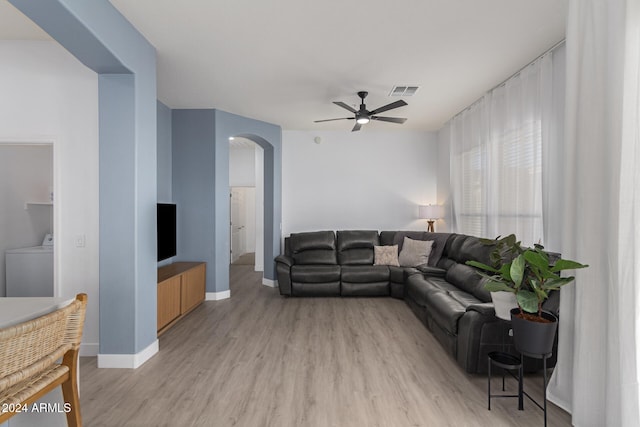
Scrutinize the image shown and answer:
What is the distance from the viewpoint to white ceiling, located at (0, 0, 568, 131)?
7.98 feet

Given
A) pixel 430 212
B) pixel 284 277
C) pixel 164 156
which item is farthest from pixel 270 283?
pixel 430 212

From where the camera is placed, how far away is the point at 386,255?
5414 millimetres

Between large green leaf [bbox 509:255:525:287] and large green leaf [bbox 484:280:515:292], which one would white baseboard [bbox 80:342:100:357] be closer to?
large green leaf [bbox 484:280:515:292]

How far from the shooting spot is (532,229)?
3.35m

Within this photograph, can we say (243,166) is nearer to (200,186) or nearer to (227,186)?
(227,186)

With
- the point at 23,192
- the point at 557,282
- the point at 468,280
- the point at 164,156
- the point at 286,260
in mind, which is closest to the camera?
the point at 557,282

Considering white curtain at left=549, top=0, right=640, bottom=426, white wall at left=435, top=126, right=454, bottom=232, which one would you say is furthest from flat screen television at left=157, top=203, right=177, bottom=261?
white wall at left=435, top=126, right=454, bottom=232

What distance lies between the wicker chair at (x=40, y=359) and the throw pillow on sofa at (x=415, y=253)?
454cm

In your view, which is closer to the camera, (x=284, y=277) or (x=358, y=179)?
(x=284, y=277)

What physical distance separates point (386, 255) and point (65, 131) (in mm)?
4478

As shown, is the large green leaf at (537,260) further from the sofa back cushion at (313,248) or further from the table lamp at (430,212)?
the table lamp at (430,212)

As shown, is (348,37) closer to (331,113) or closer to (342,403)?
(331,113)

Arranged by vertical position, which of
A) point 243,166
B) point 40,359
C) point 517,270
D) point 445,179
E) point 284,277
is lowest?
point 284,277

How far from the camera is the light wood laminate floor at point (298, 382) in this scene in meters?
2.08
